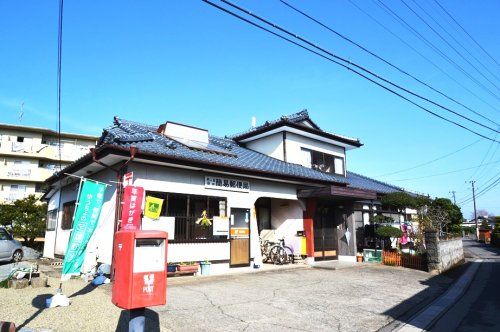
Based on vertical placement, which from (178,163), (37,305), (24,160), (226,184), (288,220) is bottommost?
(37,305)

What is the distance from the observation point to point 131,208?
393 inches

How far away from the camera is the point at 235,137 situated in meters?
20.7

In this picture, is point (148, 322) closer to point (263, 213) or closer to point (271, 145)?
point (263, 213)

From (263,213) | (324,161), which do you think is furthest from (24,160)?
(324,161)

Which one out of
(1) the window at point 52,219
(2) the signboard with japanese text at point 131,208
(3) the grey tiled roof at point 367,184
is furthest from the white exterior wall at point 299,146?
(1) the window at point 52,219

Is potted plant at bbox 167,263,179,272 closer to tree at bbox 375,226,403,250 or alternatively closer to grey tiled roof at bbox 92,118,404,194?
grey tiled roof at bbox 92,118,404,194

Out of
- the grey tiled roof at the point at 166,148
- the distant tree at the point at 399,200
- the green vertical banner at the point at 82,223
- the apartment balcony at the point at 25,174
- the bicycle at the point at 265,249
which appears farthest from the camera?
the apartment balcony at the point at 25,174

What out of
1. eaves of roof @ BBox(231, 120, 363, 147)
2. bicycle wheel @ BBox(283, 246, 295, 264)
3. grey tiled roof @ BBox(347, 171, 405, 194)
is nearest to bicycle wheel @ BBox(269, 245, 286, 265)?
bicycle wheel @ BBox(283, 246, 295, 264)

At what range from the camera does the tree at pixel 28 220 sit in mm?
21562

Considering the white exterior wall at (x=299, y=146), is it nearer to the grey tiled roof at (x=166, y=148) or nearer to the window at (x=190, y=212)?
the grey tiled roof at (x=166, y=148)

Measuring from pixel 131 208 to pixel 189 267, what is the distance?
8.70ft

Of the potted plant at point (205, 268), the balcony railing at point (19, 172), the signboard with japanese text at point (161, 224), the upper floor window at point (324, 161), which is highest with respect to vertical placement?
the balcony railing at point (19, 172)

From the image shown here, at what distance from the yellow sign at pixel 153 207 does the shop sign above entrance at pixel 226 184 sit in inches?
78.2

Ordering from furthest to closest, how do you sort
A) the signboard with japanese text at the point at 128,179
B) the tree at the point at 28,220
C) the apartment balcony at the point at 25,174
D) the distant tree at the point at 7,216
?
the apartment balcony at the point at 25,174
the distant tree at the point at 7,216
the tree at the point at 28,220
the signboard with japanese text at the point at 128,179
